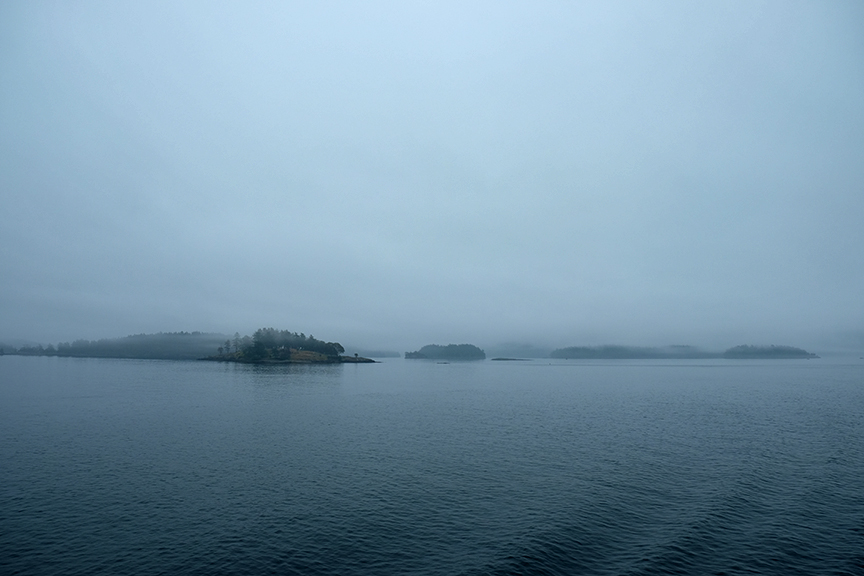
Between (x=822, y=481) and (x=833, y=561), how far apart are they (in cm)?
2044

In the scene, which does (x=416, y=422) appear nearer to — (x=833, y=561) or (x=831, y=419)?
(x=833, y=561)

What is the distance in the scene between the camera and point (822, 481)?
146ft

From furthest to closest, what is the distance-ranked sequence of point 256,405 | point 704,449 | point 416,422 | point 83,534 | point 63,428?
point 256,405, point 416,422, point 63,428, point 704,449, point 83,534

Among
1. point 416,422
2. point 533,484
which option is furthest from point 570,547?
point 416,422

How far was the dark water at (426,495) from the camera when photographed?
28703 millimetres

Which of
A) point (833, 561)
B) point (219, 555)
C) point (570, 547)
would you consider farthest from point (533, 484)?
point (219, 555)

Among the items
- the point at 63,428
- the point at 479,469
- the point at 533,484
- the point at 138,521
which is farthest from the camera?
the point at 63,428

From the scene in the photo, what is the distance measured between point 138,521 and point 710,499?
155 ft

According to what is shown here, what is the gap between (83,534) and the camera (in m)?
31.1

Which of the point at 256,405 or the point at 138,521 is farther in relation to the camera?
the point at 256,405

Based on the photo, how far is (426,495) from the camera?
4000 cm

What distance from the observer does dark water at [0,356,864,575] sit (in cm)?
2870

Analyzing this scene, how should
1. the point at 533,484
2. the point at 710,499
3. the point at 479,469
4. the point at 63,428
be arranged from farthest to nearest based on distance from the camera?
the point at 63,428
the point at 479,469
the point at 533,484
the point at 710,499

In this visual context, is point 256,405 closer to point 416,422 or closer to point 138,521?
point 416,422
